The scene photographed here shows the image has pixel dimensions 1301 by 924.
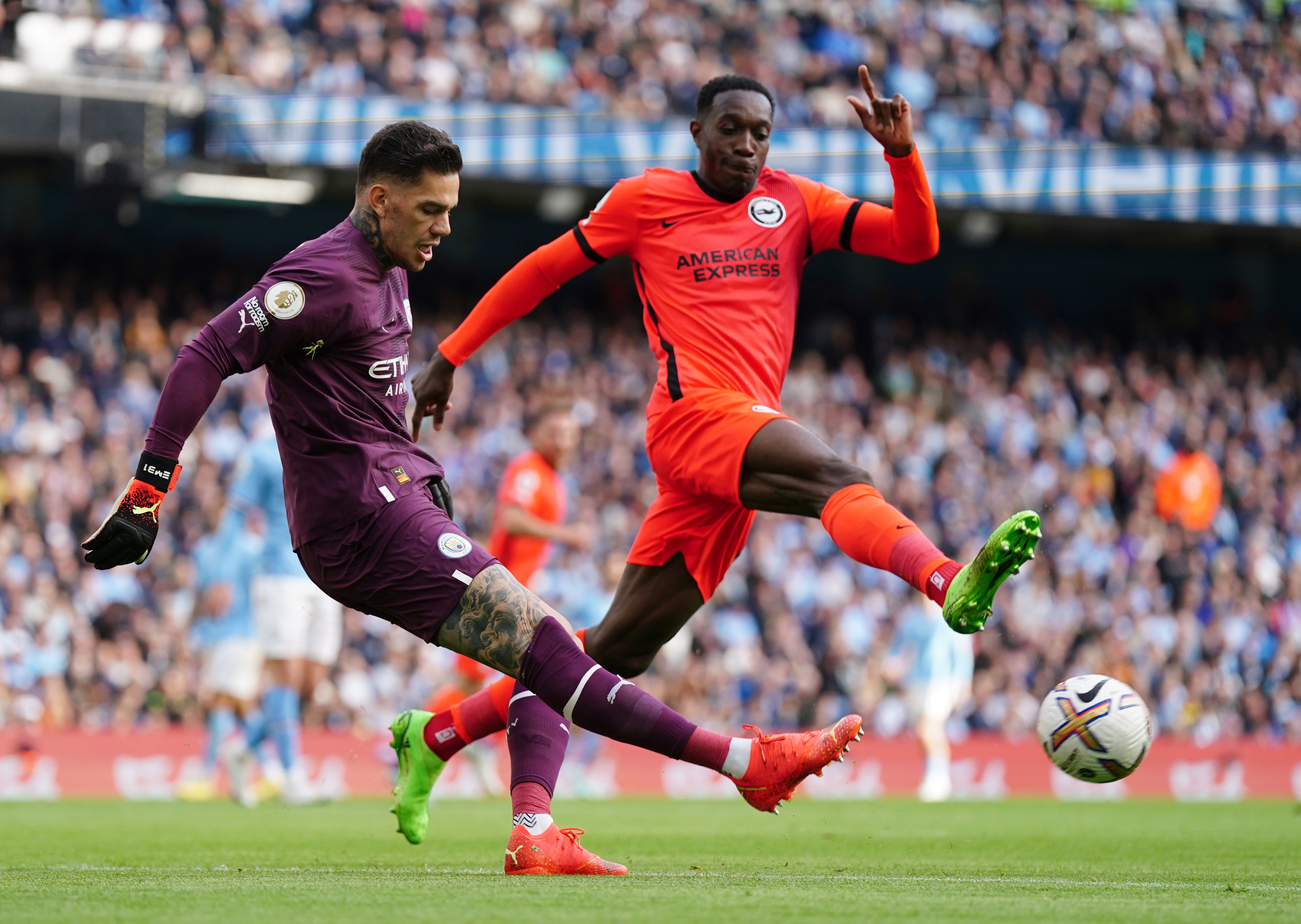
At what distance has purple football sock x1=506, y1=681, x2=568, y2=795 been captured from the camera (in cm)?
534

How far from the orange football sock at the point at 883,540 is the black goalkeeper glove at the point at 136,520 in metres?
2.02

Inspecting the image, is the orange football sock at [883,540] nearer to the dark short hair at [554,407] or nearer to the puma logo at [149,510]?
the puma logo at [149,510]

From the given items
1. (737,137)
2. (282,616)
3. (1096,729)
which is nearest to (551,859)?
(1096,729)

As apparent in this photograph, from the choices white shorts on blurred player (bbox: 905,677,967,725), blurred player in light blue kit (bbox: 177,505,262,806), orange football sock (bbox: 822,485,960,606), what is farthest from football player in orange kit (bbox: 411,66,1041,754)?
white shorts on blurred player (bbox: 905,677,967,725)

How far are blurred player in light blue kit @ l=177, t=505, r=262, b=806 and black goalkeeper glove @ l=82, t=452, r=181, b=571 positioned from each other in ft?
20.5

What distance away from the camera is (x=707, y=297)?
19.1 feet

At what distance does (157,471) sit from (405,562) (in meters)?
0.78

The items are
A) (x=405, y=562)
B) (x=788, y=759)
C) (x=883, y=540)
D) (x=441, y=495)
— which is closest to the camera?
(x=788, y=759)

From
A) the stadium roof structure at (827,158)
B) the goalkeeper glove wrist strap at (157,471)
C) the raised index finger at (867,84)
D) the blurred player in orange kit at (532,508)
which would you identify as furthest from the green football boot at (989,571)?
the stadium roof structure at (827,158)

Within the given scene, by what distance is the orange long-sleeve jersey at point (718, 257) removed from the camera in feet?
18.8

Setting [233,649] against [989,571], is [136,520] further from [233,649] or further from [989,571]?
[233,649]

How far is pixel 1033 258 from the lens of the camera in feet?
88.5

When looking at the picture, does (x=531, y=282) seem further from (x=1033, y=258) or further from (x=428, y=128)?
(x=1033, y=258)

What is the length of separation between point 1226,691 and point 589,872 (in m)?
15.9
